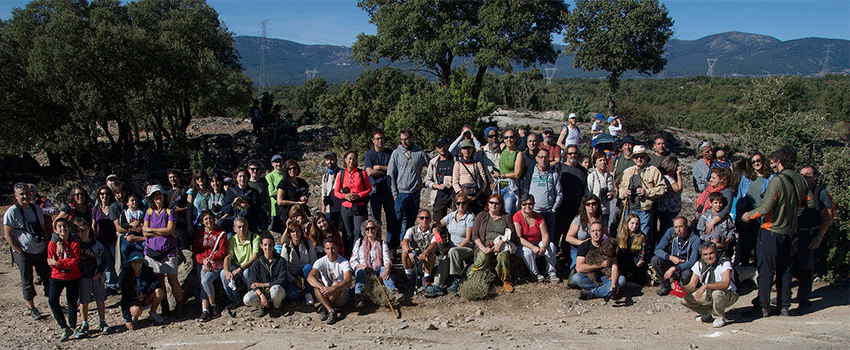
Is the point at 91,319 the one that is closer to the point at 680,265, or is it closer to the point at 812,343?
the point at 680,265

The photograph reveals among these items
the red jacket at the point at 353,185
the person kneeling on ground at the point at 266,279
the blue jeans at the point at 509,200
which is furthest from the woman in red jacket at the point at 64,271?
the blue jeans at the point at 509,200

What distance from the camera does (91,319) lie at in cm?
700

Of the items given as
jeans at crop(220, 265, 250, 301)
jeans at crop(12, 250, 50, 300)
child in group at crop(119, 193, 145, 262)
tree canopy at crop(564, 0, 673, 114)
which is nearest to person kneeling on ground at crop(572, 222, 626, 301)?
jeans at crop(220, 265, 250, 301)

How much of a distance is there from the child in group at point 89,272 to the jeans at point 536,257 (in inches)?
211

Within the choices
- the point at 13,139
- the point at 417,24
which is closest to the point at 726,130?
the point at 417,24

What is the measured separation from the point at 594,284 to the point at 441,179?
2537 millimetres

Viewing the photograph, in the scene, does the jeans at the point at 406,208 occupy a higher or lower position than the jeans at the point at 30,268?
higher

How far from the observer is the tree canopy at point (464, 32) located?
1858 cm

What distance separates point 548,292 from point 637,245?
1300mm

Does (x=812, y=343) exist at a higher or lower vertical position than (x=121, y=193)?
lower

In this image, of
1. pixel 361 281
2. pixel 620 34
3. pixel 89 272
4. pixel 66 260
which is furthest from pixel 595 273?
pixel 620 34

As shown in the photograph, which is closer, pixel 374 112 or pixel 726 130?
pixel 374 112

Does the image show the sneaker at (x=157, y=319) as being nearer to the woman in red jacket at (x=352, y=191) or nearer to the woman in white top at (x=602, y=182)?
the woman in red jacket at (x=352, y=191)

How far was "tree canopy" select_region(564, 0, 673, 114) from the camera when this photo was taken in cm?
1975
